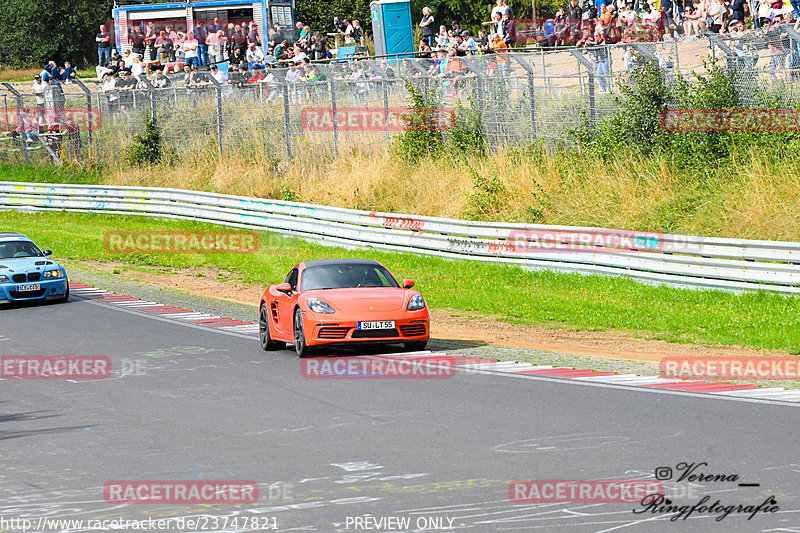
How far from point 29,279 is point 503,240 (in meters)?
9.38

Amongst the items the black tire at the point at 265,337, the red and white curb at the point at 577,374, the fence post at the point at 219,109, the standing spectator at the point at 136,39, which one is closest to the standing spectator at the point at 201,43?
the standing spectator at the point at 136,39

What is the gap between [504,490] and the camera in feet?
26.0

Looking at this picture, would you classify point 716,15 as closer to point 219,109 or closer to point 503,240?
point 503,240

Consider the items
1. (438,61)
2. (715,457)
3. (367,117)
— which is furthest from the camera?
(367,117)

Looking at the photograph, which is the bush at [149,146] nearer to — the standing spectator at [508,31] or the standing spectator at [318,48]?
the standing spectator at [318,48]

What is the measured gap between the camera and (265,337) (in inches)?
642

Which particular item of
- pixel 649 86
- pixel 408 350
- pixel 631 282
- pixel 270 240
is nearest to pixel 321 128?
pixel 270 240

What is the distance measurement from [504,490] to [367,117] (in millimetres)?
23410

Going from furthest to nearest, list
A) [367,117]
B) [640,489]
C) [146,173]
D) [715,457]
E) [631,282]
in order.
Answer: [146,173] < [367,117] < [631,282] < [715,457] < [640,489]

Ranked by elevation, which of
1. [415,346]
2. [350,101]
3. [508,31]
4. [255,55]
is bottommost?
[415,346]

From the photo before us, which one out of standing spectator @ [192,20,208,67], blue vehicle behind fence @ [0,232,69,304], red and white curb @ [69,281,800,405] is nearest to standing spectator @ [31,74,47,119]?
standing spectator @ [192,20,208,67]

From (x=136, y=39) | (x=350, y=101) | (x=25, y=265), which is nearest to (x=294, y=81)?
(x=350, y=101)

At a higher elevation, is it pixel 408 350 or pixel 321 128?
pixel 321 128

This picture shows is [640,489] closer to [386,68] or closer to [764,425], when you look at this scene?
[764,425]
